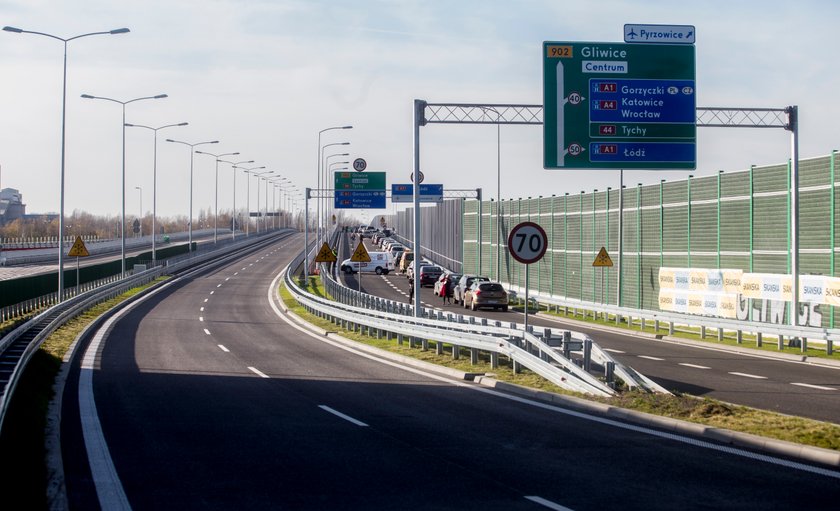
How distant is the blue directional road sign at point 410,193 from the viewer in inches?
2608

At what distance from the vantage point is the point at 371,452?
1191 cm

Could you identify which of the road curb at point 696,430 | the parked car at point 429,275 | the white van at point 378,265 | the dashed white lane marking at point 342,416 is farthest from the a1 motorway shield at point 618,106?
the white van at point 378,265

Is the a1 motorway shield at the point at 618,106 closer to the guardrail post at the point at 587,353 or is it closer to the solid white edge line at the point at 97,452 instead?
the guardrail post at the point at 587,353

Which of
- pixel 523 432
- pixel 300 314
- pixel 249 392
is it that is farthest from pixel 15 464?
pixel 300 314

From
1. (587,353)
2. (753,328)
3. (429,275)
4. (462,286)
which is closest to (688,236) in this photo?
(753,328)

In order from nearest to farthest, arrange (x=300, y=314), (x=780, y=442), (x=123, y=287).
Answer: (x=780, y=442) → (x=300, y=314) → (x=123, y=287)

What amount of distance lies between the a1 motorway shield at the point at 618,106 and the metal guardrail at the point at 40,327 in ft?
43.9

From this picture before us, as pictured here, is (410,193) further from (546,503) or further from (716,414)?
(546,503)

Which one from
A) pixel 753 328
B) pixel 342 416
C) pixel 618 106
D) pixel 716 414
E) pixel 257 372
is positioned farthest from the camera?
pixel 753 328

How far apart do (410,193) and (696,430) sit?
54.5m

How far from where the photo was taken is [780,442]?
11.9 meters

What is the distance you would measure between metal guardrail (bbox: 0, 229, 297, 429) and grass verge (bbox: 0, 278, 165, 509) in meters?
0.23

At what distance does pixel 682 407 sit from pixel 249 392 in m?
8.12

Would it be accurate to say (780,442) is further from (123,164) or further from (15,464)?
(123,164)
